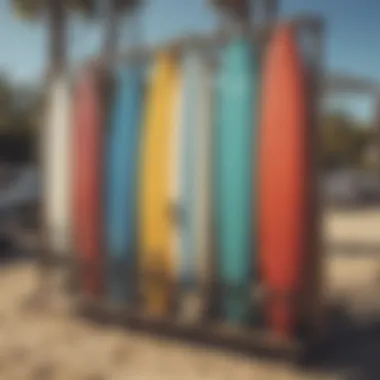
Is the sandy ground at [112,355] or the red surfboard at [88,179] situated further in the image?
the red surfboard at [88,179]

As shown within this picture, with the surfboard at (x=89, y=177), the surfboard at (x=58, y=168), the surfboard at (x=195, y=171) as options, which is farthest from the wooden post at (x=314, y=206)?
the surfboard at (x=58, y=168)

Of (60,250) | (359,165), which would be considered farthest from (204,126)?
(359,165)

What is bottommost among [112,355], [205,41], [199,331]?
[112,355]

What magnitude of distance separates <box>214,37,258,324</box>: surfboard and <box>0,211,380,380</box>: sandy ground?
0.40m

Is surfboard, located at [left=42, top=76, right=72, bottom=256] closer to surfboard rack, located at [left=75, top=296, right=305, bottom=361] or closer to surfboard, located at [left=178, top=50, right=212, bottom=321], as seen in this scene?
surfboard rack, located at [left=75, top=296, right=305, bottom=361]

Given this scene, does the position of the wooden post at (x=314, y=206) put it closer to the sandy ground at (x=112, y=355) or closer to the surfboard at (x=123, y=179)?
the sandy ground at (x=112, y=355)

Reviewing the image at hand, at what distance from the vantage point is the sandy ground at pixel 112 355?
3.85 meters

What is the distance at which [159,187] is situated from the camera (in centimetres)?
438

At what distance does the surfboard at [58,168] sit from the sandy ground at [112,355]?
63 cm

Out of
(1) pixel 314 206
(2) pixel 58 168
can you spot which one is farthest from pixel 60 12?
(1) pixel 314 206

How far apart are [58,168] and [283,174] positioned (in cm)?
212

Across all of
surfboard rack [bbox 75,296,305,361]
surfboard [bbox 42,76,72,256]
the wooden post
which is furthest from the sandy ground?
surfboard [bbox 42,76,72,256]

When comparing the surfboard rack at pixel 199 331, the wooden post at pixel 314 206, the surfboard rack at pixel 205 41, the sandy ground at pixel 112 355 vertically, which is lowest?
the sandy ground at pixel 112 355

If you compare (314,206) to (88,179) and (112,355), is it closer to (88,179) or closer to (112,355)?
(112,355)
